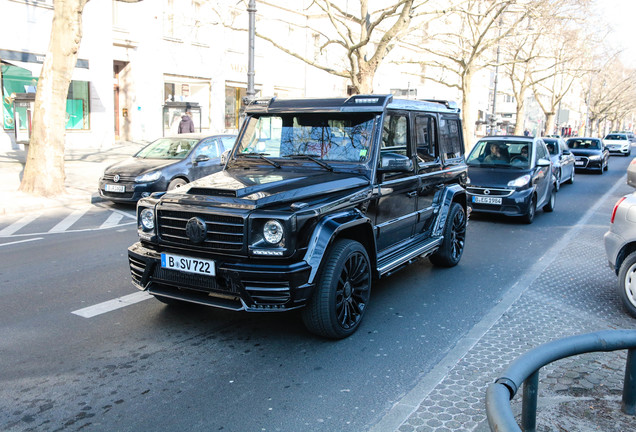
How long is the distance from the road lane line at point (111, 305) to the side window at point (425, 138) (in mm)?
3435

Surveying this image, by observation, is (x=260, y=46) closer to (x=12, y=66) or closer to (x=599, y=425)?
(x=12, y=66)

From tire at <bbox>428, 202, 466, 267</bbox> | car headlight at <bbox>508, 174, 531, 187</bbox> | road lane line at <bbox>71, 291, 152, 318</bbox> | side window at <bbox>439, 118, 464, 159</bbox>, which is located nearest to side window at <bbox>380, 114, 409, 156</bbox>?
side window at <bbox>439, 118, 464, 159</bbox>

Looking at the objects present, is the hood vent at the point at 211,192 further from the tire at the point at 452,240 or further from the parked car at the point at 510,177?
the parked car at the point at 510,177

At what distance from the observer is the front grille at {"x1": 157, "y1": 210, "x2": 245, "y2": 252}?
4398 mm

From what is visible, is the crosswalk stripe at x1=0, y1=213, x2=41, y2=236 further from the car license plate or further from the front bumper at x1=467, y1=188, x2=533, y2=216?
the front bumper at x1=467, y1=188, x2=533, y2=216

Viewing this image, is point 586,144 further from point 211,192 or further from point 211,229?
point 211,229

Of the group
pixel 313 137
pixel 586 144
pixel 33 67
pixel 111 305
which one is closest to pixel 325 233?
pixel 313 137

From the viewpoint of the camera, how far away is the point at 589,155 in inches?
978

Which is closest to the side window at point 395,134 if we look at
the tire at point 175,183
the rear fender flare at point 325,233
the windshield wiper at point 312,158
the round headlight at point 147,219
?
the windshield wiper at point 312,158

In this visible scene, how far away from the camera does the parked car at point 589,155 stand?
24.8 m

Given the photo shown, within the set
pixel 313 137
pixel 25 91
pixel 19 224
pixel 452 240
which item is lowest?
pixel 19 224

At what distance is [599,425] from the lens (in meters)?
3.38

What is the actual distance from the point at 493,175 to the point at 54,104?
966 cm

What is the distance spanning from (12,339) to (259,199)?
2.43 m
